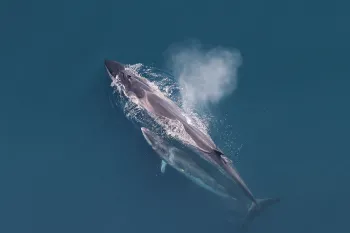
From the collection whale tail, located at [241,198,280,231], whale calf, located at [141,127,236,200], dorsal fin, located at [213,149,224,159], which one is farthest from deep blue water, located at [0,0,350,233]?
dorsal fin, located at [213,149,224,159]

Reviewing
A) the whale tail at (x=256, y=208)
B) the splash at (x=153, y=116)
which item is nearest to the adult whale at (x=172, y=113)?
the whale tail at (x=256, y=208)

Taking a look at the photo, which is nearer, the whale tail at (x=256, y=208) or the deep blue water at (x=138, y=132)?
the whale tail at (x=256, y=208)

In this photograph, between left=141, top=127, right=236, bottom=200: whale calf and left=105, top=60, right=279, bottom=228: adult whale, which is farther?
left=141, top=127, right=236, bottom=200: whale calf

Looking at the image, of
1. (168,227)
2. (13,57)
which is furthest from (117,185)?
(13,57)

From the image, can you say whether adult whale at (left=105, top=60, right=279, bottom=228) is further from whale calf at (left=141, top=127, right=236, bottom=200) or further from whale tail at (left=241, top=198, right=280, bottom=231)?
whale calf at (left=141, top=127, right=236, bottom=200)

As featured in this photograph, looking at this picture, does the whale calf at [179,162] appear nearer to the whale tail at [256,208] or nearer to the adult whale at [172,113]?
the adult whale at [172,113]

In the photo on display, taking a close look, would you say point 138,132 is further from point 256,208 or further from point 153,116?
point 256,208
